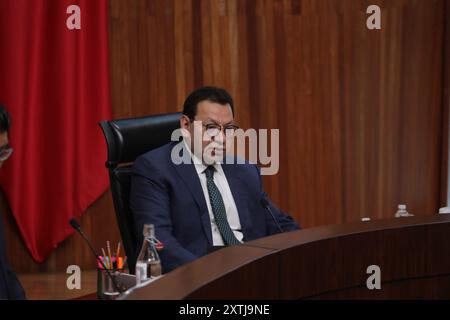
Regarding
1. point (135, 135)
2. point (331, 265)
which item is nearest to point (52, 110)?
point (135, 135)

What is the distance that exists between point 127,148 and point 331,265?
1.10m

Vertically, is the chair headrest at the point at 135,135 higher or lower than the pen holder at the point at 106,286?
higher

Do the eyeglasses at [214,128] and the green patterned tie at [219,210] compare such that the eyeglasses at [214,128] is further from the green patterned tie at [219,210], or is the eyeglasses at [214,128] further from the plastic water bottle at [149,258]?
the plastic water bottle at [149,258]

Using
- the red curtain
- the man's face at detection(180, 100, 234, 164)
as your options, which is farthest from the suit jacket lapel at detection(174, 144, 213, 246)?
the red curtain

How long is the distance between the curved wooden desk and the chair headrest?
928 millimetres

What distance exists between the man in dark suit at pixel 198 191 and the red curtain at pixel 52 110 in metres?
1.75

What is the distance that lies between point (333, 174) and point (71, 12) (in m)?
1.93

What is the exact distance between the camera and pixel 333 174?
489cm

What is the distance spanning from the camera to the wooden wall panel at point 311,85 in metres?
4.61

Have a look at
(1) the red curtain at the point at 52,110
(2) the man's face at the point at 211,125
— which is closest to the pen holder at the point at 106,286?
(2) the man's face at the point at 211,125

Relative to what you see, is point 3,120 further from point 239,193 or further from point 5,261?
point 239,193

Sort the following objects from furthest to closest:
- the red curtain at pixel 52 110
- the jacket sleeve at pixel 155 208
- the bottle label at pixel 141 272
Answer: the red curtain at pixel 52 110 → the jacket sleeve at pixel 155 208 → the bottle label at pixel 141 272

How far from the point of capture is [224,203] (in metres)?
2.90
